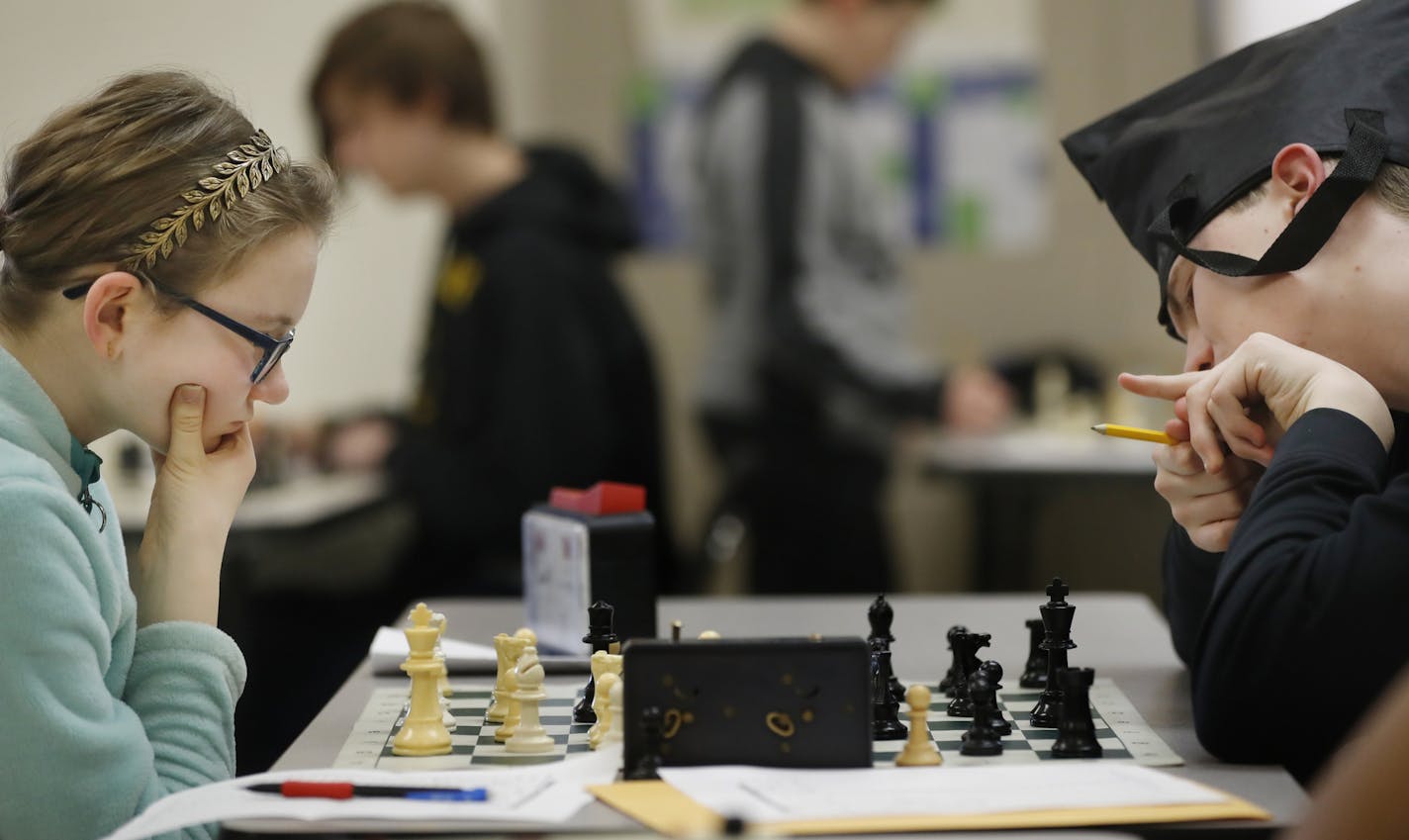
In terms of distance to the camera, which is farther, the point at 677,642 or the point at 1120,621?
the point at 1120,621

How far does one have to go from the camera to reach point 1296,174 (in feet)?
4.49

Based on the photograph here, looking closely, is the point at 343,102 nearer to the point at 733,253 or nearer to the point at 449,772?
the point at 733,253

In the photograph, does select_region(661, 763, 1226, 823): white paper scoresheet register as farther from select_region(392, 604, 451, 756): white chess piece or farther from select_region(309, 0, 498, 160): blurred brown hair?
select_region(309, 0, 498, 160): blurred brown hair

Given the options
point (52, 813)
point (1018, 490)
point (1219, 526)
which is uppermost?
point (1219, 526)

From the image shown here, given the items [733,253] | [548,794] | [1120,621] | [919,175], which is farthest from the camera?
[919,175]

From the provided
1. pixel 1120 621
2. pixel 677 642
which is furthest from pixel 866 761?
pixel 1120 621

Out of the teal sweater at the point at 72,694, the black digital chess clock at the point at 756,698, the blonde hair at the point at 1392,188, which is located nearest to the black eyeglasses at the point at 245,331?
the teal sweater at the point at 72,694

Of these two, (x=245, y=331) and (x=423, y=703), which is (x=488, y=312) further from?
(x=423, y=703)

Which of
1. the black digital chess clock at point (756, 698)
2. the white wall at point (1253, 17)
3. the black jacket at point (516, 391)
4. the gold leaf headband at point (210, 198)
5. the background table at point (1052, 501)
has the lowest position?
the background table at point (1052, 501)

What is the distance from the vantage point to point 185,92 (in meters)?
1.41

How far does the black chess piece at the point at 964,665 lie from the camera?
1350mm

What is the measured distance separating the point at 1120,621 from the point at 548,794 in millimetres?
968

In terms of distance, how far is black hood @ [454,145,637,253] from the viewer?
3.07 metres

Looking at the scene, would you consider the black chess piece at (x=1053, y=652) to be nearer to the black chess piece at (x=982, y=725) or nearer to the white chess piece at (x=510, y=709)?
the black chess piece at (x=982, y=725)
